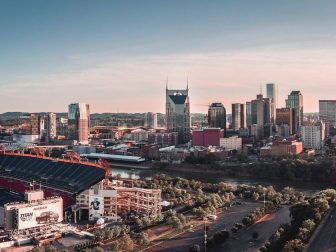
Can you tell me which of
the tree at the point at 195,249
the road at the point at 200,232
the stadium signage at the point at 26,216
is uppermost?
the stadium signage at the point at 26,216

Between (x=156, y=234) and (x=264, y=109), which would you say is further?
(x=264, y=109)

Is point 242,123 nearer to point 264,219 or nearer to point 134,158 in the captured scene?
point 134,158

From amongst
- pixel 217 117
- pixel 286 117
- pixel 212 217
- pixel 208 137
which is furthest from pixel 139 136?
pixel 212 217

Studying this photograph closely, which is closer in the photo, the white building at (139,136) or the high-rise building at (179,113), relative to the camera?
the high-rise building at (179,113)

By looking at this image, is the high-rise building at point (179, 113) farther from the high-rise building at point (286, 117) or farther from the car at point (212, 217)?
the car at point (212, 217)

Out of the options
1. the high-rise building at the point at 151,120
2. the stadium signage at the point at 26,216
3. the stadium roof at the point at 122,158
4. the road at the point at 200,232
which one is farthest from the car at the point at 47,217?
the high-rise building at the point at 151,120

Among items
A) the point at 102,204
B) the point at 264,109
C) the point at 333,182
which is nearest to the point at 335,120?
the point at 264,109
